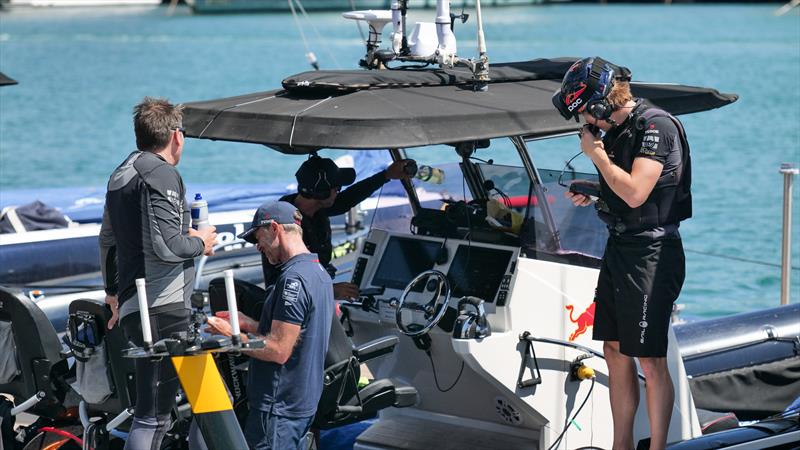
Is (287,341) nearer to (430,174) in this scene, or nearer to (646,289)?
(646,289)

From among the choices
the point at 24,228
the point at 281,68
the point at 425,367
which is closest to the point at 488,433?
the point at 425,367

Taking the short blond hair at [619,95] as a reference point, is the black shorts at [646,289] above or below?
below

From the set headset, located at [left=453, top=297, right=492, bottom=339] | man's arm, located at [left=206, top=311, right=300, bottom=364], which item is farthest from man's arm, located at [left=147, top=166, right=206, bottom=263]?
headset, located at [left=453, top=297, right=492, bottom=339]

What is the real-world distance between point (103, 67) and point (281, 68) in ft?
27.9

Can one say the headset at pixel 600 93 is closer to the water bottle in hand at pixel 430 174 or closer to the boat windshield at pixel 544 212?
the boat windshield at pixel 544 212

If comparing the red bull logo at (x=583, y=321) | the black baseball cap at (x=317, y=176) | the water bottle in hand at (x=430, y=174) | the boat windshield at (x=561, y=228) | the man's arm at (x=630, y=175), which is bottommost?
the red bull logo at (x=583, y=321)

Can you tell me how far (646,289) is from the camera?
491 cm

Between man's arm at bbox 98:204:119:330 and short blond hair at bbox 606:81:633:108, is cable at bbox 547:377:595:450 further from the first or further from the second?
man's arm at bbox 98:204:119:330

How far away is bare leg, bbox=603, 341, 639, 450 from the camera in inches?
202

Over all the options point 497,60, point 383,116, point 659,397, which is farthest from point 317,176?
point 497,60

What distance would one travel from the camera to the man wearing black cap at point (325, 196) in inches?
228

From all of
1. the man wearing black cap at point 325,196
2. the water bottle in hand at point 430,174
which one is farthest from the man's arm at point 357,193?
the water bottle in hand at point 430,174

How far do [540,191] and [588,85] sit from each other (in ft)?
3.37

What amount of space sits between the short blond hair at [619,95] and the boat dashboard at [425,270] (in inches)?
36.5
